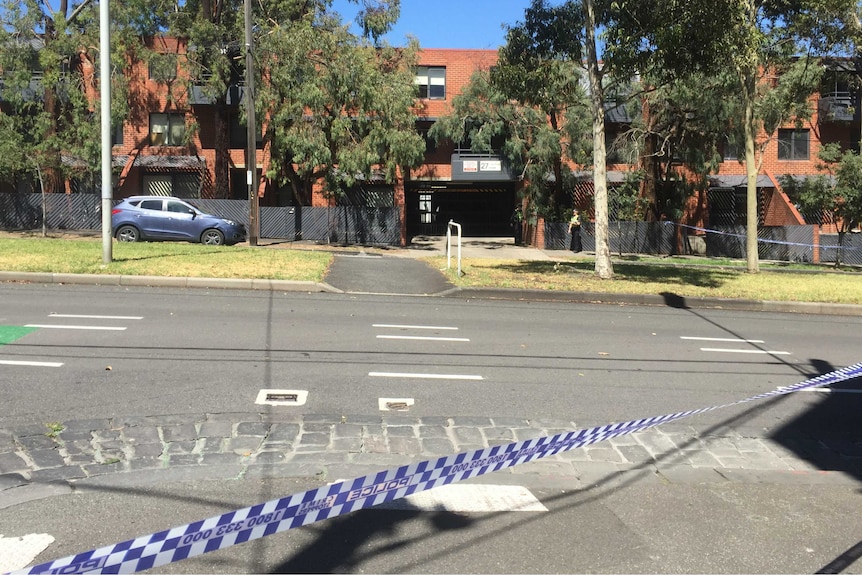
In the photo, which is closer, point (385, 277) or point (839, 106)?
point (385, 277)

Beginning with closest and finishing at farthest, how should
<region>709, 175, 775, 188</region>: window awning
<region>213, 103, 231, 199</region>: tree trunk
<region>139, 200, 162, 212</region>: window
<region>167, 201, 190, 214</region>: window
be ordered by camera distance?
1. <region>139, 200, 162, 212</region>: window
2. <region>167, 201, 190, 214</region>: window
3. <region>213, 103, 231, 199</region>: tree trunk
4. <region>709, 175, 775, 188</region>: window awning

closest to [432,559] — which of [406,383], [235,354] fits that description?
[406,383]

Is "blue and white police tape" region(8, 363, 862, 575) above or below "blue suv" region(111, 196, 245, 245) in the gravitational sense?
below

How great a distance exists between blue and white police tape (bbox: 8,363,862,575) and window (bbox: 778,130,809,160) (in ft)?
107

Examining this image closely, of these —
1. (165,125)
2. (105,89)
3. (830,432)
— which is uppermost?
(165,125)

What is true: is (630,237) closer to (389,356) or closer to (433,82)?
(433,82)

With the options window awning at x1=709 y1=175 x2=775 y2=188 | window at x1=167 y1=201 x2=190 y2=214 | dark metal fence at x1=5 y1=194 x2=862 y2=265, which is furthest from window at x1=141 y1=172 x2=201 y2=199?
window awning at x1=709 y1=175 x2=775 y2=188

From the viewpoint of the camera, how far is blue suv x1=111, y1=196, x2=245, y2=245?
21703 millimetres

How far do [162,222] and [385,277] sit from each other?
31.6 ft

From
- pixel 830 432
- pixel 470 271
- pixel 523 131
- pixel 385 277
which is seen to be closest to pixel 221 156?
pixel 523 131

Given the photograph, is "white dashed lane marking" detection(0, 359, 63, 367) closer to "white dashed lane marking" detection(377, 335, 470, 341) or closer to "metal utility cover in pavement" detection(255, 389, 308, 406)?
"metal utility cover in pavement" detection(255, 389, 308, 406)

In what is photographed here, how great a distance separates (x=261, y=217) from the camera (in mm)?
27594

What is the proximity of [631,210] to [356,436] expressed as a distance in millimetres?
26584

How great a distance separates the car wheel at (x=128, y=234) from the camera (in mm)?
21625
